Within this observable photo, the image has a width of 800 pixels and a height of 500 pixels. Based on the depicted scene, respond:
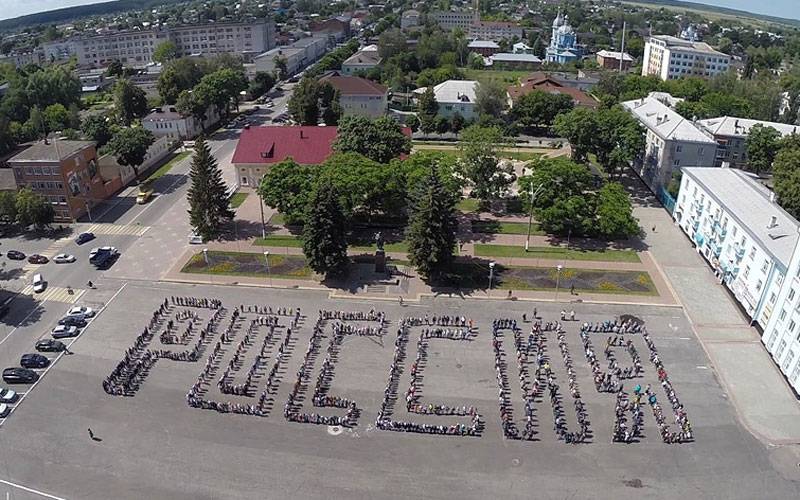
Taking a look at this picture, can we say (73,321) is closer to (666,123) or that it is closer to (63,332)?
(63,332)

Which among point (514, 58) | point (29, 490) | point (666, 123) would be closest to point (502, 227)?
point (666, 123)

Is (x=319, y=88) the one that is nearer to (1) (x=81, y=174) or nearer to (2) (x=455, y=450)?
(1) (x=81, y=174)

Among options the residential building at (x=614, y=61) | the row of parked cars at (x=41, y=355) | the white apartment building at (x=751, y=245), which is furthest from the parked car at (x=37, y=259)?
the residential building at (x=614, y=61)

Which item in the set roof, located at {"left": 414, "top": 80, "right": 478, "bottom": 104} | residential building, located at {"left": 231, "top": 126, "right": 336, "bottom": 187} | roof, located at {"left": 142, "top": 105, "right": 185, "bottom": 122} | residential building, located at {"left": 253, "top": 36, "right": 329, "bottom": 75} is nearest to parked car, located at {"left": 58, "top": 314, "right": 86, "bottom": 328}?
residential building, located at {"left": 231, "top": 126, "right": 336, "bottom": 187}

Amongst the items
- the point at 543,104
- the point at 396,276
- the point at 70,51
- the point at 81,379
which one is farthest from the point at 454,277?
the point at 70,51

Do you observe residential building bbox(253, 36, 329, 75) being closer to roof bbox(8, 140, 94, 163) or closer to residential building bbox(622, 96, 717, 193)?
roof bbox(8, 140, 94, 163)

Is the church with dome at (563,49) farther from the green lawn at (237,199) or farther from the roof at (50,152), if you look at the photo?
the roof at (50,152)
